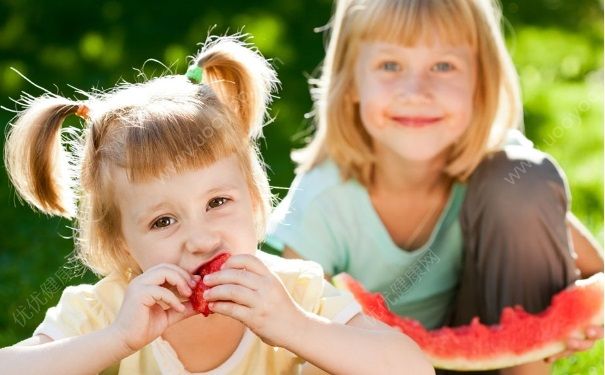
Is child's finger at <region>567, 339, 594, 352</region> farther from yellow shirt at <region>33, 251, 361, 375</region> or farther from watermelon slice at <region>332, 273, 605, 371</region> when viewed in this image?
yellow shirt at <region>33, 251, 361, 375</region>

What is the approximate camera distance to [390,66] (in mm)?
3795

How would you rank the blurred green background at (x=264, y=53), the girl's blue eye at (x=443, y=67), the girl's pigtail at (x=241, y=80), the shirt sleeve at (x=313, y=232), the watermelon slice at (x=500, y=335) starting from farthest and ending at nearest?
the blurred green background at (x=264, y=53) < the shirt sleeve at (x=313, y=232) < the girl's blue eye at (x=443, y=67) < the watermelon slice at (x=500, y=335) < the girl's pigtail at (x=241, y=80)

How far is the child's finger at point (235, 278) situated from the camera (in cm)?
251

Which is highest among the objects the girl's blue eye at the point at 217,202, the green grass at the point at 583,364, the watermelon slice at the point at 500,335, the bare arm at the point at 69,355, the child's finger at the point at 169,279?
the girl's blue eye at the point at 217,202

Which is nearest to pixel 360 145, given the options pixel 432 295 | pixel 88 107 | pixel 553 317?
pixel 432 295

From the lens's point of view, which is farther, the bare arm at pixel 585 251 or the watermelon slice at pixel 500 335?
the bare arm at pixel 585 251

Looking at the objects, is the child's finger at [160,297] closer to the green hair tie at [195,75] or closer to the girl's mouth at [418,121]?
the green hair tie at [195,75]

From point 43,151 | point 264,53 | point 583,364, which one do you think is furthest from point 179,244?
point 264,53

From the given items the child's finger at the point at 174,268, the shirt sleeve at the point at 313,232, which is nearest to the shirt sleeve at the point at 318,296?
the child's finger at the point at 174,268

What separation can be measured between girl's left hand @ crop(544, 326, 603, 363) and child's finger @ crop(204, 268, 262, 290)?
1.42m

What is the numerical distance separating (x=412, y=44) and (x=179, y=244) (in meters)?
1.38

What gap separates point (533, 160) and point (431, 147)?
34cm

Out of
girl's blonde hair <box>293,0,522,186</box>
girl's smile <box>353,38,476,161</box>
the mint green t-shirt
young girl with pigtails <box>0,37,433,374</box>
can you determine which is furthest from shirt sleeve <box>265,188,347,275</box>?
young girl with pigtails <box>0,37,433,374</box>

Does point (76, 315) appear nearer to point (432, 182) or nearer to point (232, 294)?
point (232, 294)
